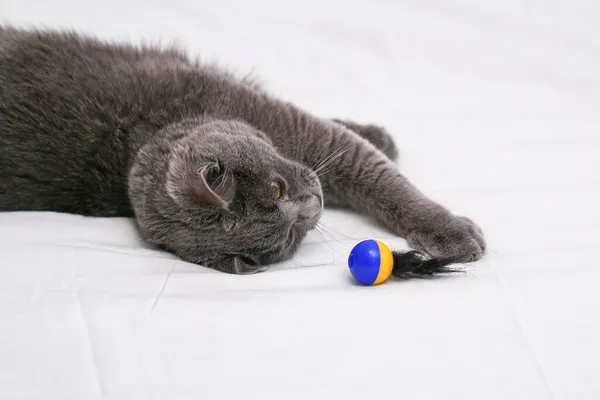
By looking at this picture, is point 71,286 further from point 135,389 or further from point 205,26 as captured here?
point 205,26

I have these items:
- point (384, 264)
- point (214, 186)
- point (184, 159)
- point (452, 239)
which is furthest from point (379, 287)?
point (184, 159)

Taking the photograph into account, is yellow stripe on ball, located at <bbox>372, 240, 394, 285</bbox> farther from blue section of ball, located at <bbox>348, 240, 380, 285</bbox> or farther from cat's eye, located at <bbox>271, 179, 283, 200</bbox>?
cat's eye, located at <bbox>271, 179, 283, 200</bbox>

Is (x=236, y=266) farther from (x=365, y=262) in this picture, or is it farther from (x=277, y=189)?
(x=365, y=262)

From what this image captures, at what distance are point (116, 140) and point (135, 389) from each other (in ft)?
3.18

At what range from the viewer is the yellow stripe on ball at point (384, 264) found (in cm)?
174

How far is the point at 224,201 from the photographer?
69.2 inches

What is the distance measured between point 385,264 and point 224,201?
430 mm

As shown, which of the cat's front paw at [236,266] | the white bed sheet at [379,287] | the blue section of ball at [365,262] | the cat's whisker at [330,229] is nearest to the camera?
the white bed sheet at [379,287]

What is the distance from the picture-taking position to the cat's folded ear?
174 centimetres

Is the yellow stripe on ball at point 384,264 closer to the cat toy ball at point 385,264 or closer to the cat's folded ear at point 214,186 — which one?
the cat toy ball at point 385,264

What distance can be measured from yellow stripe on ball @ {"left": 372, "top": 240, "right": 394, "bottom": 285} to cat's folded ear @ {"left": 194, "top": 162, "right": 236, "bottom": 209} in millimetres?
402

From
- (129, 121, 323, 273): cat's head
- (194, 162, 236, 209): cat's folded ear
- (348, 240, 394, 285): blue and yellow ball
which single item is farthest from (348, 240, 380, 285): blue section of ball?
(194, 162, 236, 209): cat's folded ear

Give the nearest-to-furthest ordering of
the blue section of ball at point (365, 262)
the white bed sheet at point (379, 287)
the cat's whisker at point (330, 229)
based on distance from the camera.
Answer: the white bed sheet at point (379, 287), the blue section of ball at point (365, 262), the cat's whisker at point (330, 229)

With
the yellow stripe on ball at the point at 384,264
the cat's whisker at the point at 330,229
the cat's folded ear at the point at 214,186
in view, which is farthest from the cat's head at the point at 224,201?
the yellow stripe on ball at the point at 384,264
